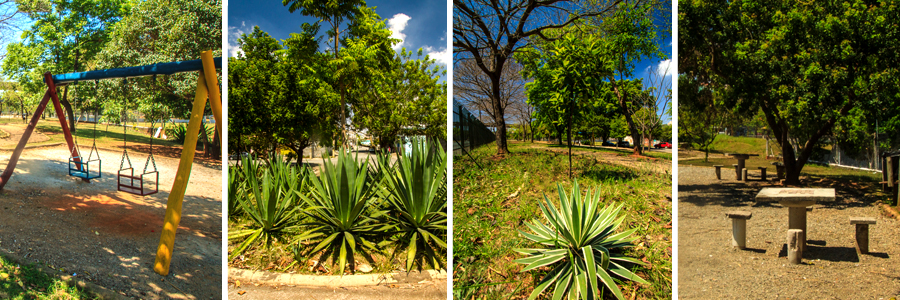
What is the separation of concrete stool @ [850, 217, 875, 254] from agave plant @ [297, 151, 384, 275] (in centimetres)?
412

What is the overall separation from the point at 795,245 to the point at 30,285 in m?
6.56

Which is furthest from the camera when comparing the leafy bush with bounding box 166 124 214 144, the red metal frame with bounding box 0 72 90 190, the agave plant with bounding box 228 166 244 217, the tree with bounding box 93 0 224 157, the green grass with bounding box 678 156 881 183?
the leafy bush with bounding box 166 124 214 144

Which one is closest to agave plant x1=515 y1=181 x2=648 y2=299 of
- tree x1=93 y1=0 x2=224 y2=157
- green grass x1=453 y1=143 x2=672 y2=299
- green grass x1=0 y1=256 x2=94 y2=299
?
green grass x1=453 y1=143 x2=672 y2=299

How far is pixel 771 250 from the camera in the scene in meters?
3.25

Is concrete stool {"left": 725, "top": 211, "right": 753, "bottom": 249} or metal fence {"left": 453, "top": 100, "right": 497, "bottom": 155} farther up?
metal fence {"left": 453, "top": 100, "right": 497, "bottom": 155}

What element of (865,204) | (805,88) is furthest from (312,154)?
(865,204)

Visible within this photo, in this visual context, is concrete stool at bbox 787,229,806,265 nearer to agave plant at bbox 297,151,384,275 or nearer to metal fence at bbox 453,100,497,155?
metal fence at bbox 453,100,497,155

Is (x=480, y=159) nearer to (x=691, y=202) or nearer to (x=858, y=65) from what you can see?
(x=691, y=202)

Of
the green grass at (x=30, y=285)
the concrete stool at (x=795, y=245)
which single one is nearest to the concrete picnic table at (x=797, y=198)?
the concrete stool at (x=795, y=245)

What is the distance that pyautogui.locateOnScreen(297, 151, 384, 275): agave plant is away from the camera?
2.20m

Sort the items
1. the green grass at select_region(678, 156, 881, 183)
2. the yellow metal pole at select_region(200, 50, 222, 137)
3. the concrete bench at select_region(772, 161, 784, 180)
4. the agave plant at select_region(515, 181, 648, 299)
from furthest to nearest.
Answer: the concrete bench at select_region(772, 161, 784, 180) → the green grass at select_region(678, 156, 881, 183) → the yellow metal pole at select_region(200, 50, 222, 137) → the agave plant at select_region(515, 181, 648, 299)

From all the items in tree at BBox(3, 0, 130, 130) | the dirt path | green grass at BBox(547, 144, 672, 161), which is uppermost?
tree at BBox(3, 0, 130, 130)

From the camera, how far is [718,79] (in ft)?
11.1

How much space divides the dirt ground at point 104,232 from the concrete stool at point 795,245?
5389 millimetres
